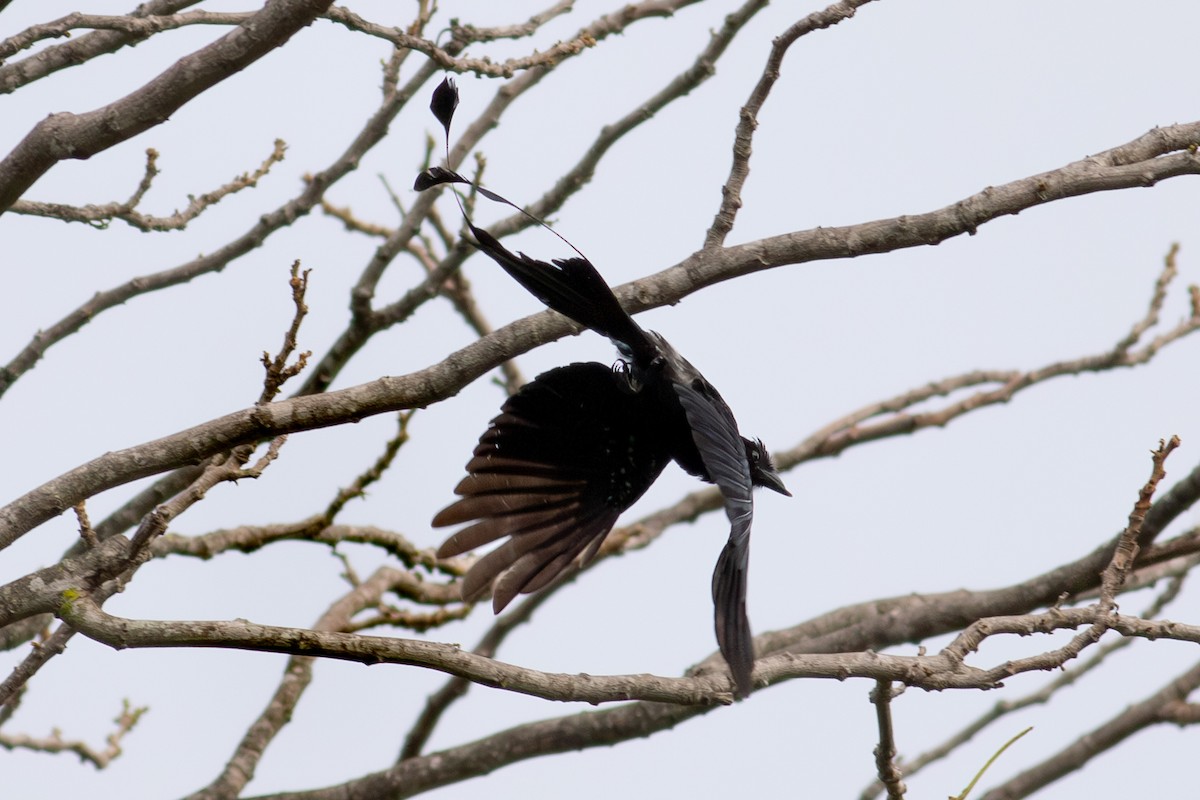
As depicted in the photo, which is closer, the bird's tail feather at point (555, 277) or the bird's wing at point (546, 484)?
the bird's tail feather at point (555, 277)

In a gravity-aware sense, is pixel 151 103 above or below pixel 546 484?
above

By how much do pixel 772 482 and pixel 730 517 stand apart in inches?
31.1

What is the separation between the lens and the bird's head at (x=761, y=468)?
3051 mm

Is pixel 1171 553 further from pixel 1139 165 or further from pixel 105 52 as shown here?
pixel 105 52

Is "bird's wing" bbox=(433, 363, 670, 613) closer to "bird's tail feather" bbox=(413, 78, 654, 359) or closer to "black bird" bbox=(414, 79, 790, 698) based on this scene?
"black bird" bbox=(414, 79, 790, 698)

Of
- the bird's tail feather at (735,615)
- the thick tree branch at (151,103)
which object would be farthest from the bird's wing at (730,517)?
the thick tree branch at (151,103)

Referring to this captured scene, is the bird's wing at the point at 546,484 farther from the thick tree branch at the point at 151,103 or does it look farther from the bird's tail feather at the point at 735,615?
A: the thick tree branch at the point at 151,103

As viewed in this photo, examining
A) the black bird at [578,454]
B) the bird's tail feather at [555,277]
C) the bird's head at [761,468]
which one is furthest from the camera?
the bird's head at [761,468]

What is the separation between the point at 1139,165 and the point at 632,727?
2032 millimetres

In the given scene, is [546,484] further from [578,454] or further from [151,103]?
[151,103]

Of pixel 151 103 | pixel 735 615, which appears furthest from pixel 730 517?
pixel 151 103

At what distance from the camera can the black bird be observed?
283 centimetres

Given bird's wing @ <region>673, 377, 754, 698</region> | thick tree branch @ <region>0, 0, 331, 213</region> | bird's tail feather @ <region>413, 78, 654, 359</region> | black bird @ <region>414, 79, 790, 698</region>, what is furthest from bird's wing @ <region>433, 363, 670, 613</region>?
thick tree branch @ <region>0, 0, 331, 213</region>

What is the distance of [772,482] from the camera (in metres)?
3.08
